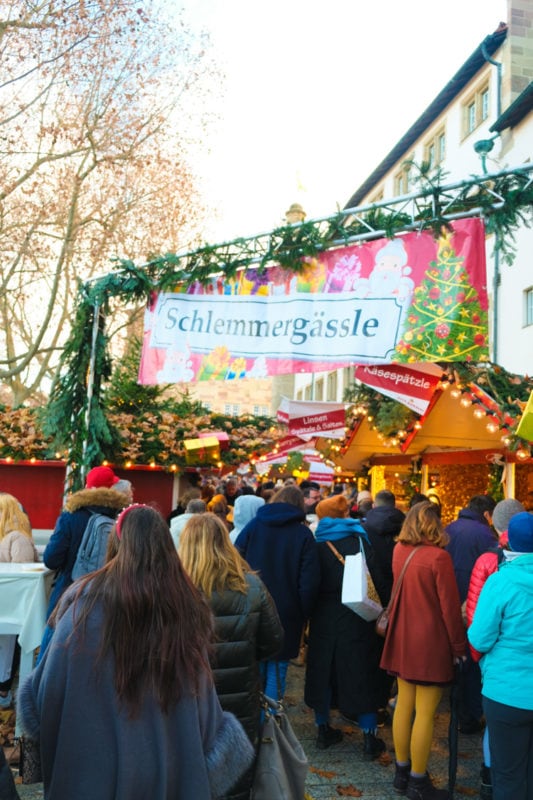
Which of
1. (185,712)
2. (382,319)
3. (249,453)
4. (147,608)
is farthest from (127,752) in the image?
(249,453)

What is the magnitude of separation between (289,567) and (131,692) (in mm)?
3464

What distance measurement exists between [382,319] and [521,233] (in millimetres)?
15002

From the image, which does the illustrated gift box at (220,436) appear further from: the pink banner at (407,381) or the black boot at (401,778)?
the black boot at (401,778)

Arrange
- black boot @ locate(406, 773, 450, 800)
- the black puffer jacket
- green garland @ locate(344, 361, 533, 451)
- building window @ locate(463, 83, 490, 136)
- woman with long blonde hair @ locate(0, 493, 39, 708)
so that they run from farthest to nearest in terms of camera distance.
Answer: building window @ locate(463, 83, 490, 136) → green garland @ locate(344, 361, 533, 451) → woman with long blonde hair @ locate(0, 493, 39, 708) → black boot @ locate(406, 773, 450, 800) → the black puffer jacket

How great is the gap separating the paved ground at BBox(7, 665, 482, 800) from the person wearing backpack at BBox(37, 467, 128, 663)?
1.46 meters

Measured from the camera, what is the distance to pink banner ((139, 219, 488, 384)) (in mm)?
6859

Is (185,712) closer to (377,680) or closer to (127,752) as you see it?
(127,752)

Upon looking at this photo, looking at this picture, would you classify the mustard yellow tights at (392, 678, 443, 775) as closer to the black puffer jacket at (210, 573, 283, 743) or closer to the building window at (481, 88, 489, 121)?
the black puffer jacket at (210, 573, 283, 743)

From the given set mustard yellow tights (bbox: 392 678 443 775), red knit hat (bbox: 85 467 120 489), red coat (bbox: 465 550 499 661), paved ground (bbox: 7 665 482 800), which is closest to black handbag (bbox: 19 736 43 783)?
paved ground (bbox: 7 665 482 800)

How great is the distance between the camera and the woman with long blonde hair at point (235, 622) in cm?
365

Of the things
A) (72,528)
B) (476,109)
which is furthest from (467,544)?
(476,109)

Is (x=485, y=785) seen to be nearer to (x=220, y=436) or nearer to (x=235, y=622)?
(x=235, y=622)

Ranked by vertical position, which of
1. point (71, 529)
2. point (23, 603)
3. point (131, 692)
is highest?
point (71, 529)

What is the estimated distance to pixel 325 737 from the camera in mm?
5828
